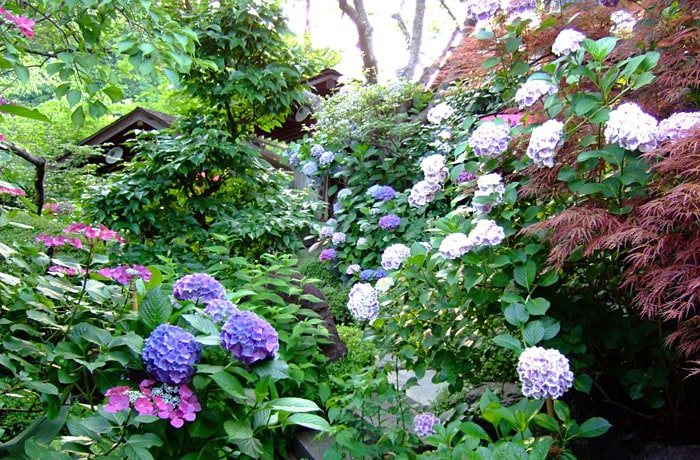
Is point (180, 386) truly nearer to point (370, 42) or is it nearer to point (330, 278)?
point (330, 278)

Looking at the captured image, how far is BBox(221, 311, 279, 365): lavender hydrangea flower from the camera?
125 cm

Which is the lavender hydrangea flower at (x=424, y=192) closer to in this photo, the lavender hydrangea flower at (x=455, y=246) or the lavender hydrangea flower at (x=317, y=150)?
the lavender hydrangea flower at (x=455, y=246)

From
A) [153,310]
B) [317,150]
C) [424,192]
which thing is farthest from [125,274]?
[317,150]

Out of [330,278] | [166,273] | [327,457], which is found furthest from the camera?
[330,278]

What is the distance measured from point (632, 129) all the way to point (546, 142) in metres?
0.25

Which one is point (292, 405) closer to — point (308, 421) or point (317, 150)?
point (308, 421)

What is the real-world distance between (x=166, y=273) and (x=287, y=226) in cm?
135

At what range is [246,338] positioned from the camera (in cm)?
125

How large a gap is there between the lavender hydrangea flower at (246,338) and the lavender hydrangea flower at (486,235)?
0.83 meters

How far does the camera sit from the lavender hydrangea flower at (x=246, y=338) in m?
1.25

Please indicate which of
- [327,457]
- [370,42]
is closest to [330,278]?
[327,457]

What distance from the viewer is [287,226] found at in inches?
155

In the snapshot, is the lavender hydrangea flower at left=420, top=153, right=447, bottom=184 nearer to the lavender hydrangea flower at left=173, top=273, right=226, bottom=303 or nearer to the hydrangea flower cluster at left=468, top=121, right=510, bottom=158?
the hydrangea flower cluster at left=468, top=121, right=510, bottom=158

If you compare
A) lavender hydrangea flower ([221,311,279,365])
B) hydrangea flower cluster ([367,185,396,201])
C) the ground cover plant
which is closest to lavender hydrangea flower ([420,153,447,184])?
the ground cover plant
